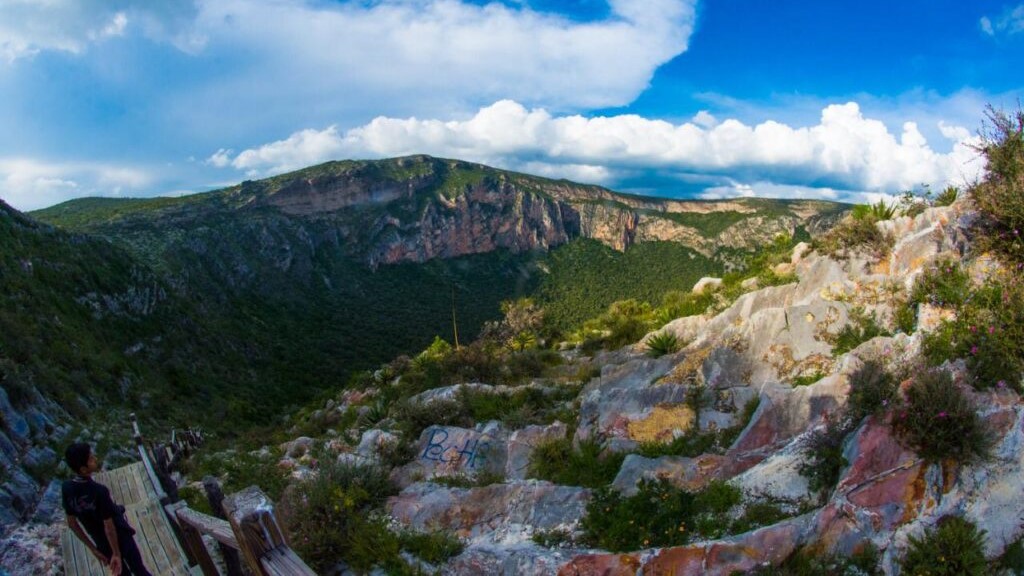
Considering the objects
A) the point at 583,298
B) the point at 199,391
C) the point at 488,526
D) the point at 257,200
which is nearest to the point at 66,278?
the point at 199,391

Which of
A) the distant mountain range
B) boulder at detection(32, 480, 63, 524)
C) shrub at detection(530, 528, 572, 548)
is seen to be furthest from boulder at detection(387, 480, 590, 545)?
the distant mountain range

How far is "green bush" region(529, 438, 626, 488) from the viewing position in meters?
7.11

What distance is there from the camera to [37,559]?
6.04 m

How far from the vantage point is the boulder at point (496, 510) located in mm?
6078

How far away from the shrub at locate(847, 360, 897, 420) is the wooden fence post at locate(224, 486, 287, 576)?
18.4ft

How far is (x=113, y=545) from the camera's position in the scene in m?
4.52

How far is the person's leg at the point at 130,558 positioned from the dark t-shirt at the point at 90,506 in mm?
125

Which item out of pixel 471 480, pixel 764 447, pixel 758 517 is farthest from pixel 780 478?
pixel 471 480

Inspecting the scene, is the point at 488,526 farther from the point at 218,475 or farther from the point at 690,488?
the point at 218,475

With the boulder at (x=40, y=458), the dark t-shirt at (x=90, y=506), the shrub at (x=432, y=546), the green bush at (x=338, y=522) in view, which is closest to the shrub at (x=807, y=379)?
the shrub at (x=432, y=546)

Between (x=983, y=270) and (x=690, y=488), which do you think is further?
(x=983, y=270)

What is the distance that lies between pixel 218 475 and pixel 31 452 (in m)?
2.82

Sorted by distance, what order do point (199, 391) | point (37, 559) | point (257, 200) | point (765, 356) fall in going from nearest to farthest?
point (37, 559) < point (765, 356) < point (199, 391) < point (257, 200)

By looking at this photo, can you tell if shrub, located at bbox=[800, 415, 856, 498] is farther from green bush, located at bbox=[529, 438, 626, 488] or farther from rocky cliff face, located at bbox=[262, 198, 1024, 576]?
green bush, located at bbox=[529, 438, 626, 488]
